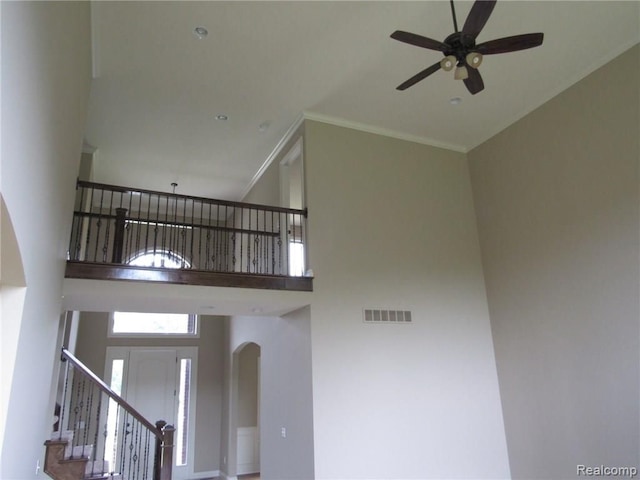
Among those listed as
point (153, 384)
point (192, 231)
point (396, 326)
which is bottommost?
point (153, 384)

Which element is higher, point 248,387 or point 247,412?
point 248,387

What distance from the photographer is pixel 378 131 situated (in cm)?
633

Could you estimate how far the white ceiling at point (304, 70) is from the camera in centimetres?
427

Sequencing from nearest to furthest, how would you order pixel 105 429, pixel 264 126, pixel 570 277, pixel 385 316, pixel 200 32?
pixel 200 32, pixel 570 277, pixel 385 316, pixel 264 126, pixel 105 429

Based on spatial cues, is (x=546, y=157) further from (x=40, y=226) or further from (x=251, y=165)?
(x=40, y=226)

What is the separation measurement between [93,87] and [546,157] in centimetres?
560

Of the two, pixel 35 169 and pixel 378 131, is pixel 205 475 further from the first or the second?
pixel 35 169

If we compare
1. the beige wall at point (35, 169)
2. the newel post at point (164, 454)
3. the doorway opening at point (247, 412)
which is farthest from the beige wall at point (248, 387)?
the beige wall at point (35, 169)

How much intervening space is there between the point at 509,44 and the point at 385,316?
3286mm

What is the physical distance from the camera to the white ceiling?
427 centimetres

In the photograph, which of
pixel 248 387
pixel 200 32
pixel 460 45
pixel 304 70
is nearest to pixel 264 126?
pixel 304 70

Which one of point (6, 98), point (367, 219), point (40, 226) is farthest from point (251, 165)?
point (6, 98)

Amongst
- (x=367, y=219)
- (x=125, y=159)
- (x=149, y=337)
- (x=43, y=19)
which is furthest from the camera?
(x=149, y=337)

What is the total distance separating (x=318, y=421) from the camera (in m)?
4.77
